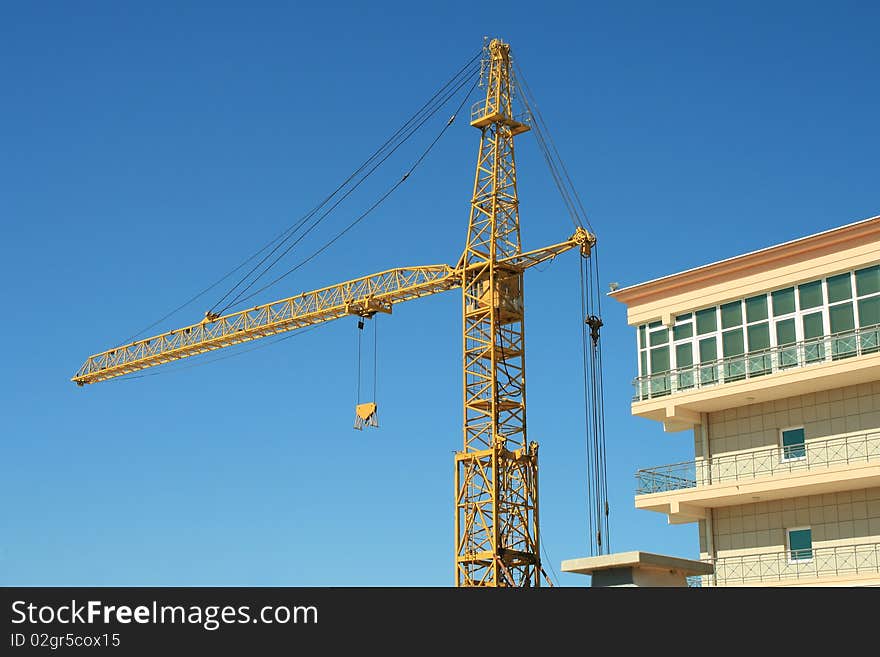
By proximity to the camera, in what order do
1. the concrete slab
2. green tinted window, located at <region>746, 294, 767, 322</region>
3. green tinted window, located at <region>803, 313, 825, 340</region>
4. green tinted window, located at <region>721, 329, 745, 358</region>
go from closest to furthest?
1. the concrete slab
2. green tinted window, located at <region>803, 313, 825, 340</region>
3. green tinted window, located at <region>746, 294, 767, 322</region>
4. green tinted window, located at <region>721, 329, 745, 358</region>

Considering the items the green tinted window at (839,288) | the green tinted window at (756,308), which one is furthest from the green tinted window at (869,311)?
the green tinted window at (756,308)

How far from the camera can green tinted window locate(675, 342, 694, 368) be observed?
40.6m

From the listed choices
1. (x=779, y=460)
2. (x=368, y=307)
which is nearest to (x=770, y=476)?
(x=779, y=460)

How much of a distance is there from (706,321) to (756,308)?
1.78 meters

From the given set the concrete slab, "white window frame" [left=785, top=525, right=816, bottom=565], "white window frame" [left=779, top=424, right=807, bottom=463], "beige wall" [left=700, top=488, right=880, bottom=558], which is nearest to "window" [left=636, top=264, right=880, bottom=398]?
"white window frame" [left=779, top=424, right=807, bottom=463]

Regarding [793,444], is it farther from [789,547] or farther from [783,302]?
[783,302]

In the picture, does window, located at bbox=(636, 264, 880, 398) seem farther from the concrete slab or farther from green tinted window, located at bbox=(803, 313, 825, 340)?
the concrete slab

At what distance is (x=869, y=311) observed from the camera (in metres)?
36.9

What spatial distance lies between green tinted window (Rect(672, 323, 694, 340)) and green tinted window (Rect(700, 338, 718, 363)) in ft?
1.84

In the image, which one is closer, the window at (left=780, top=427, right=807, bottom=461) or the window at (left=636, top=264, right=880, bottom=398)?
the window at (left=636, top=264, right=880, bottom=398)

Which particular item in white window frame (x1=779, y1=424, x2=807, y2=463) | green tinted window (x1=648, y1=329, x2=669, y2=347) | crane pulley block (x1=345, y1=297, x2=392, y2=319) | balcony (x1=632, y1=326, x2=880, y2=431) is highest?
crane pulley block (x1=345, y1=297, x2=392, y2=319)
